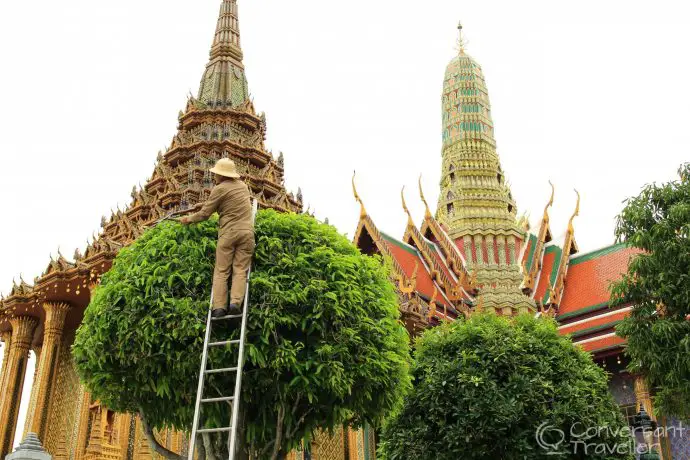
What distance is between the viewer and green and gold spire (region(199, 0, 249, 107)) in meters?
21.1

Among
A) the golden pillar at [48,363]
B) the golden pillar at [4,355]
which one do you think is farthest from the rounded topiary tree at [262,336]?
the golden pillar at [4,355]

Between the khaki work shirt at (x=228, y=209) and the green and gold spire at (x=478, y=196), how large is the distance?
1767cm

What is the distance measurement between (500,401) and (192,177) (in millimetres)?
10780

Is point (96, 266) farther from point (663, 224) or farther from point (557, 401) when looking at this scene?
point (663, 224)

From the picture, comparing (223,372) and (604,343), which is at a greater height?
(604,343)

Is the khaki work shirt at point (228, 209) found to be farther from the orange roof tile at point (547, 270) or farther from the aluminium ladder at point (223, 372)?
the orange roof tile at point (547, 270)

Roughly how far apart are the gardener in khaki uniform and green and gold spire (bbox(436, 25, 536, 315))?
17662 millimetres

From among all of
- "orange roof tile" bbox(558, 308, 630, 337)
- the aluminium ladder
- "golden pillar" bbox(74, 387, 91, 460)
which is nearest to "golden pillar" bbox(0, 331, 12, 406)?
"golden pillar" bbox(74, 387, 91, 460)

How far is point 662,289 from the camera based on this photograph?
38.8 ft

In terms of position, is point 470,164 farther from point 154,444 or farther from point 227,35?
point 154,444

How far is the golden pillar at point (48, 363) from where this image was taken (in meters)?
14.8

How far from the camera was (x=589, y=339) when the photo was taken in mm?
19922

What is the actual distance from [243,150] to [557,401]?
11918 millimetres

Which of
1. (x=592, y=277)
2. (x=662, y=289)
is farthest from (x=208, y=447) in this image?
(x=592, y=277)
